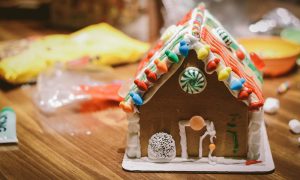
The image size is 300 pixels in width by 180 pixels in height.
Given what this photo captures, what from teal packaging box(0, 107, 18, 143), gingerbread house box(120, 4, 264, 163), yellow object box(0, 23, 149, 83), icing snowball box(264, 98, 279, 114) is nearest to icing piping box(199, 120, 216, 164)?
gingerbread house box(120, 4, 264, 163)

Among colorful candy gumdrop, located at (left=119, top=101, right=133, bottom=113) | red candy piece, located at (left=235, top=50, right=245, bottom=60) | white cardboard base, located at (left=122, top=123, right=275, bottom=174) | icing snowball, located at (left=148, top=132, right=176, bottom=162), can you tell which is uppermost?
red candy piece, located at (left=235, top=50, right=245, bottom=60)

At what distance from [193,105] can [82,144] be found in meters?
0.35

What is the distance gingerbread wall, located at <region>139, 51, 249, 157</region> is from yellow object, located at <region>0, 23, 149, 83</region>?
65cm

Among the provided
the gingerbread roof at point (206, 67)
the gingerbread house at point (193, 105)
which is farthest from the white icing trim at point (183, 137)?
the gingerbread roof at point (206, 67)

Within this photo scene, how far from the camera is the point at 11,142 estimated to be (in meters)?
1.23

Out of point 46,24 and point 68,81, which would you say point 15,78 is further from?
point 46,24

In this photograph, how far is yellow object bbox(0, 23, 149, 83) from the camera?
158cm

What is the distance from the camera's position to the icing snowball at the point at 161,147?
107 cm

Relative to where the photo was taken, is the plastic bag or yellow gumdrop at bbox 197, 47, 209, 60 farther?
the plastic bag

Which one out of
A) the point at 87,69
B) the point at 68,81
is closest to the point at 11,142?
the point at 68,81

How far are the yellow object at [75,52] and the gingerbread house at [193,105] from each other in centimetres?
65

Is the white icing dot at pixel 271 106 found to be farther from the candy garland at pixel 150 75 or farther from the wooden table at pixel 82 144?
the candy garland at pixel 150 75

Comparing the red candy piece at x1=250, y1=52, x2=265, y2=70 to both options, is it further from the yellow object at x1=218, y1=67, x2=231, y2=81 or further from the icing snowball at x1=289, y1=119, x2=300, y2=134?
the yellow object at x1=218, y1=67, x2=231, y2=81

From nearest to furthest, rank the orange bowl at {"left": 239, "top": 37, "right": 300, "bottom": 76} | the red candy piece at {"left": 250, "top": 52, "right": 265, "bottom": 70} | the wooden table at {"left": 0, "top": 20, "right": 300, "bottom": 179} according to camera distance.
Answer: the wooden table at {"left": 0, "top": 20, "right": 300, "bottom": 179} < the red candy piece at {"left": 250, "top": 52, "right": 265, "bottom": 70} < the orange bowl at {"left": 239, "top": 37, "right": 300, "bottom": 76}
